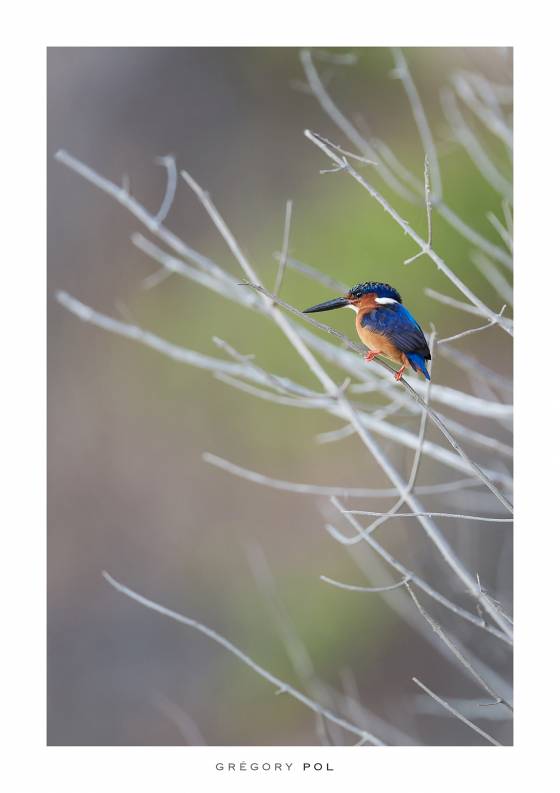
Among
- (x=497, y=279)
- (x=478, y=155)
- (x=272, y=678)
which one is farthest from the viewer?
(x=478, y=155)

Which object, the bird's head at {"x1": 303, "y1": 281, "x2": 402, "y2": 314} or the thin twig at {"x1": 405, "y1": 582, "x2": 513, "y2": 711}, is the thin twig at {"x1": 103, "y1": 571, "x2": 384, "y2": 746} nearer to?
the thin twig at {"x1": 405, "y1": 582, "x2": 513, "y2": 711}

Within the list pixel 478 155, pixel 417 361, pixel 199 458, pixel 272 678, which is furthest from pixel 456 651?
pixel 199 458

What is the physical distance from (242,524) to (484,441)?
402cm

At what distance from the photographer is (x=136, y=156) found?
17.1 feet

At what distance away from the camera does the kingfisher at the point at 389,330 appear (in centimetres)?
175

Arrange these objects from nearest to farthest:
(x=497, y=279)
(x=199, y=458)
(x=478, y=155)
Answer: (x=497, y=279) < (x=478, y=155) < (x=199, y=458)

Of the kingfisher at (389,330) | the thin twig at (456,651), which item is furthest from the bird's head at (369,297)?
the thin twig at (456,651)

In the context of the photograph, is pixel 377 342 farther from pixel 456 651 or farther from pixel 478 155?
pixel 478 155

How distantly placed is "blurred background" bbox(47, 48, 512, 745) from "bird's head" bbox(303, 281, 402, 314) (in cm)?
236

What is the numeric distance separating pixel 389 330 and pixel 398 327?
0.02m

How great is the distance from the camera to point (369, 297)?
5.90 ft

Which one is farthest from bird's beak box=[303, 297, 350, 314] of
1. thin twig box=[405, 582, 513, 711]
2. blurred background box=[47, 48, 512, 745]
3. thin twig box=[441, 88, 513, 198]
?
blurred background box=[47, 48, 512, 745]
